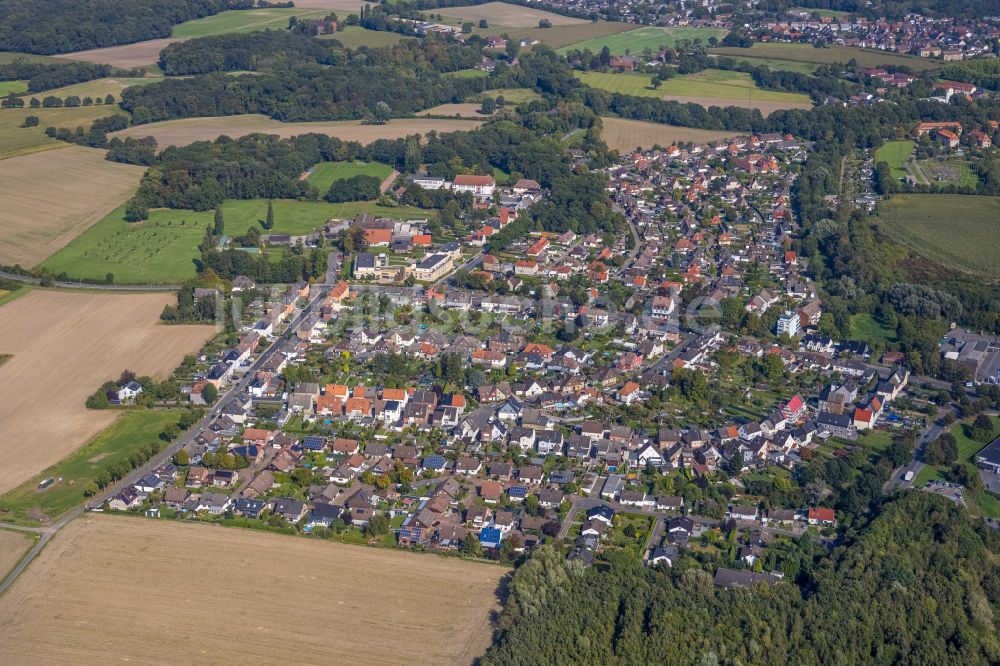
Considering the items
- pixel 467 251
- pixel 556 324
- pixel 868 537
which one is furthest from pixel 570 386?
pixel 467 251

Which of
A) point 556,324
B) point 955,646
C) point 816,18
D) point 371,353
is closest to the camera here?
point 955,646

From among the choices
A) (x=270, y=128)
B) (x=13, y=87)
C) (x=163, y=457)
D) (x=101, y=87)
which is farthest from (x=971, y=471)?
(x=13, y=87)

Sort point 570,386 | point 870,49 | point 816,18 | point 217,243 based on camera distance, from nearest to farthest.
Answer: point 570,386 < point 217,243 < point 870,49 < point 816,18

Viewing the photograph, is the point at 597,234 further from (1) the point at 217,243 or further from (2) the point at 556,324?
(1) the point at 217,243

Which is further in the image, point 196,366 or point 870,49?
point 870,49

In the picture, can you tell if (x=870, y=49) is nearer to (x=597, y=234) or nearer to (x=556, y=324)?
(x=597, y=234)

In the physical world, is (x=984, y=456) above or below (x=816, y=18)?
below

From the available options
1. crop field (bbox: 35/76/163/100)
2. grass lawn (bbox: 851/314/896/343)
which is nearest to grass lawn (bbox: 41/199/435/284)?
grass lawn (bbox: 851/314/896/343)
